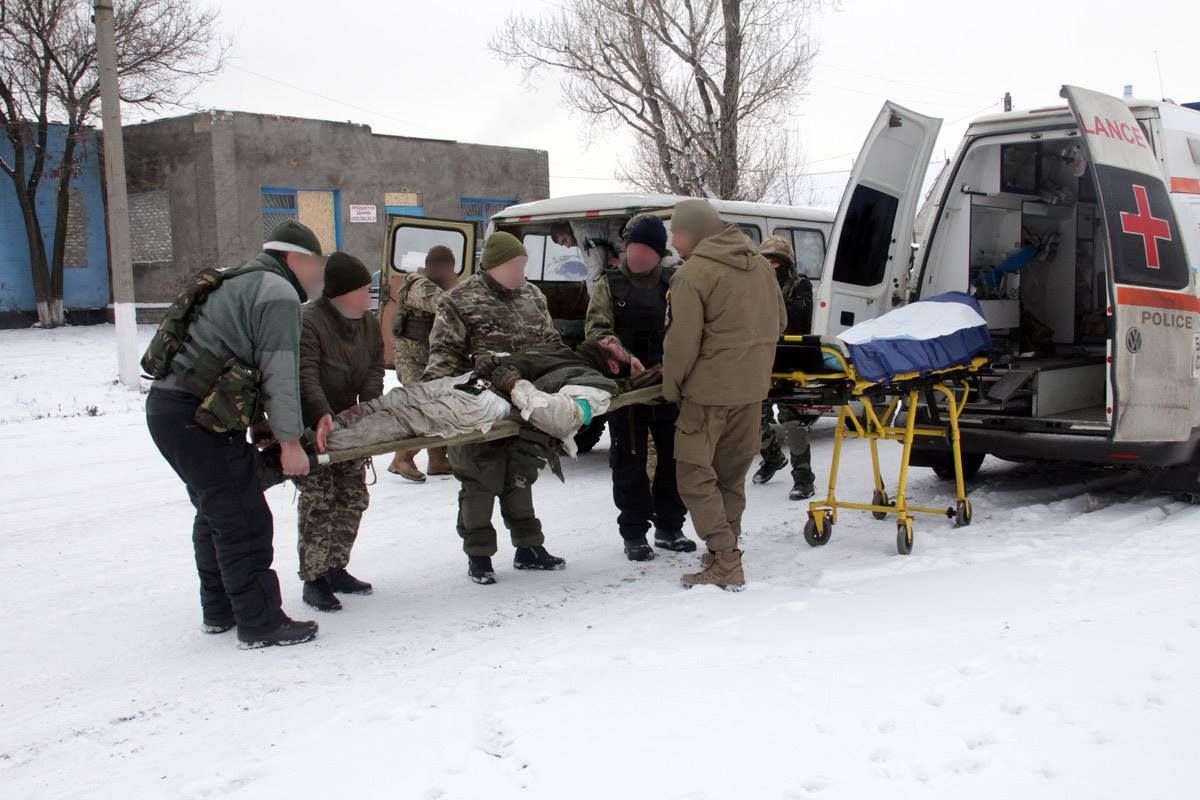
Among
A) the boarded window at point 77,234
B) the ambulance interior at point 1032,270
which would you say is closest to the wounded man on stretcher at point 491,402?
the ambulance interior at point 1032,270

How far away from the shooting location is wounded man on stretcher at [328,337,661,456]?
4582 millimetres

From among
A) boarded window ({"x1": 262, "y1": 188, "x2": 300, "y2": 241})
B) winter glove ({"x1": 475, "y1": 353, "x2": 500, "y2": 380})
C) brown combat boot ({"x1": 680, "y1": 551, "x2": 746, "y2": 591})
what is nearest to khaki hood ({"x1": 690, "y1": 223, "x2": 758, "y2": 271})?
winter glove ({"x1": 475, "y1": 353, "x2": 500, "y2": 380})

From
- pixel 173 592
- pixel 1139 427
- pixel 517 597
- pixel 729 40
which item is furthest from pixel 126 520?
pixel 729 40

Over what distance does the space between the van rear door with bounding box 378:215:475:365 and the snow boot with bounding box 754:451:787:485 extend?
137 inches

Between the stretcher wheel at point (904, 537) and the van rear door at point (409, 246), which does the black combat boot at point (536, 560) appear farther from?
the van rear door at point (409, 246)

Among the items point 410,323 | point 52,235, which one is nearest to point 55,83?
point 52,235

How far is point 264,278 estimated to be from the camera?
13.7 feet

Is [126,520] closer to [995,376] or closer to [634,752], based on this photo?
[634,752]

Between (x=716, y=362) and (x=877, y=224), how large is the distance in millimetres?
2917

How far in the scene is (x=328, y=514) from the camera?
4910 mm

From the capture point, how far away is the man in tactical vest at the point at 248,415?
13.5ft

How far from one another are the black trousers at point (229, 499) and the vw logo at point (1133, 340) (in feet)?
16.1

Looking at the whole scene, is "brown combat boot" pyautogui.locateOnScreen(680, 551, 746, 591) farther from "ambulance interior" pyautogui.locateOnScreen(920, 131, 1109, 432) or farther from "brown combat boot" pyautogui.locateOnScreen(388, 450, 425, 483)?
"brown combat boot" pyautogui.locateOnScreen(388, 450, 425, 483)

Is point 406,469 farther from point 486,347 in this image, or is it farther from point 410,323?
point 486,347
